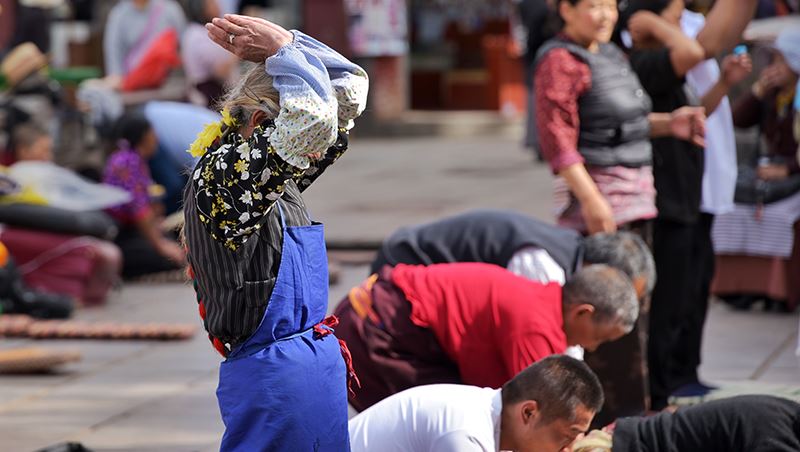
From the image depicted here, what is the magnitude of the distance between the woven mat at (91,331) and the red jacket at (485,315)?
2.67m

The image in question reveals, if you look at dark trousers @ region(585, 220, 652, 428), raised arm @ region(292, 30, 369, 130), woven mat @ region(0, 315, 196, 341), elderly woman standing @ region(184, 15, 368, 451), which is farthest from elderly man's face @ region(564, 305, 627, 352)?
woven mat @ region(0, 315, 196, 341)

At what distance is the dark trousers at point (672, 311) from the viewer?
561 cm

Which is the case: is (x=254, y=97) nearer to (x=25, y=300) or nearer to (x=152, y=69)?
(x=25, y=300)

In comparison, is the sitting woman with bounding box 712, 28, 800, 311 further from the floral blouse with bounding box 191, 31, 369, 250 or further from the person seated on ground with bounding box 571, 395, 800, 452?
the floral blouse with bounding box 191, 31, 369, 250

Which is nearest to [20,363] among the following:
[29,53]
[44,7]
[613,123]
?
[613,123]

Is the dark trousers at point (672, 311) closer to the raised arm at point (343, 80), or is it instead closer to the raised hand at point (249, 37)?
the raised arm at point (343, 80)

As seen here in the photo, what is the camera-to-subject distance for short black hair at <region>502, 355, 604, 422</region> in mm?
3658

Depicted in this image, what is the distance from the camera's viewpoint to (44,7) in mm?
13438

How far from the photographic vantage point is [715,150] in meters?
6.00

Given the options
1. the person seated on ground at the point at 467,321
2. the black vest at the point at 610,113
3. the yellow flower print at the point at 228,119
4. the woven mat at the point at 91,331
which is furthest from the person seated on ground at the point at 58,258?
the yellow flower print at the point at 228,119

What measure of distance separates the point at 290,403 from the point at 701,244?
296cm

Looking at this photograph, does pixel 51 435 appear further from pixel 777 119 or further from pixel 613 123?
pixel 777 119

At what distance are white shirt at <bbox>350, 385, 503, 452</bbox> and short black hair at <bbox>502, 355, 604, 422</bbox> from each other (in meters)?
0.07

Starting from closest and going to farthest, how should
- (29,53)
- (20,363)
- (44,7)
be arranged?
(20,363)
(29,53)
(44,7)
